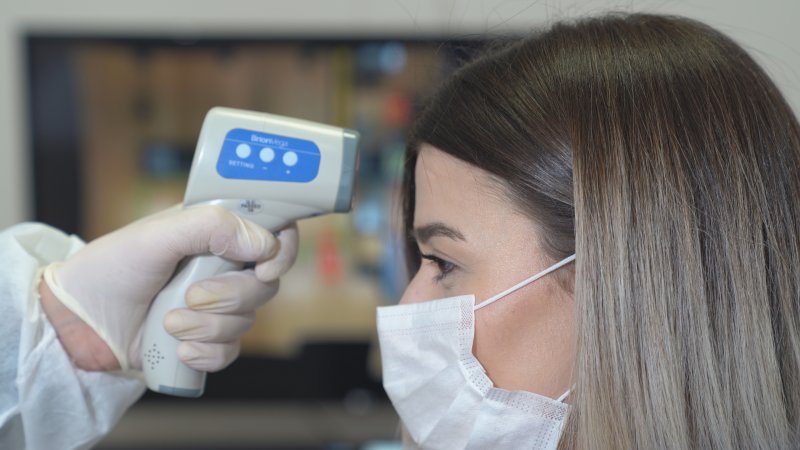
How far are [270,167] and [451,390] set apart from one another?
356mm

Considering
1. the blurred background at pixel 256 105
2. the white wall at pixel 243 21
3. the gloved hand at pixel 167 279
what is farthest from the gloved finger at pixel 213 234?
the white wall at pixel 243 21

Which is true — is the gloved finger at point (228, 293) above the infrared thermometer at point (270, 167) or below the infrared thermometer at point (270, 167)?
below

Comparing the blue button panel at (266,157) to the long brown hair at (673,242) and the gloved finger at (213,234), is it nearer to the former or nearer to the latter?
the gloved finger at (213,234)

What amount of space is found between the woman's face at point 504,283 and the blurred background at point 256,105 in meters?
1.04

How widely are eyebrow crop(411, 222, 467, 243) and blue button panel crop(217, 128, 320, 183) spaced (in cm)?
15

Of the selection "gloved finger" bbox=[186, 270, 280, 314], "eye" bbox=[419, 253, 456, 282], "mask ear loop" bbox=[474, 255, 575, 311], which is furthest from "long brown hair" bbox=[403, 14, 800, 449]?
"gloved finger" bbox=[186, 270, 280, 314]

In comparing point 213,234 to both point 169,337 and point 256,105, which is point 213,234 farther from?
point 256,105

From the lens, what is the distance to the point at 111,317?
3.25ft

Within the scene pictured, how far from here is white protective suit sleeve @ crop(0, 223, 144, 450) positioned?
0.94 m

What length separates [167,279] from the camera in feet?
3.28

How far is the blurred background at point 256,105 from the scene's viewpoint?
6.33 ft

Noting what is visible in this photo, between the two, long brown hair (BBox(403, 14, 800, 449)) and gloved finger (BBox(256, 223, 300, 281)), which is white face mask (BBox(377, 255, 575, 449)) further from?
gloved finger (BBox(256, 223, 300, 281))

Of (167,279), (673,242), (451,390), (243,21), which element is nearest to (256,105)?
(243,21)

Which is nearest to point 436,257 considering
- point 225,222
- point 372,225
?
point 225,222
